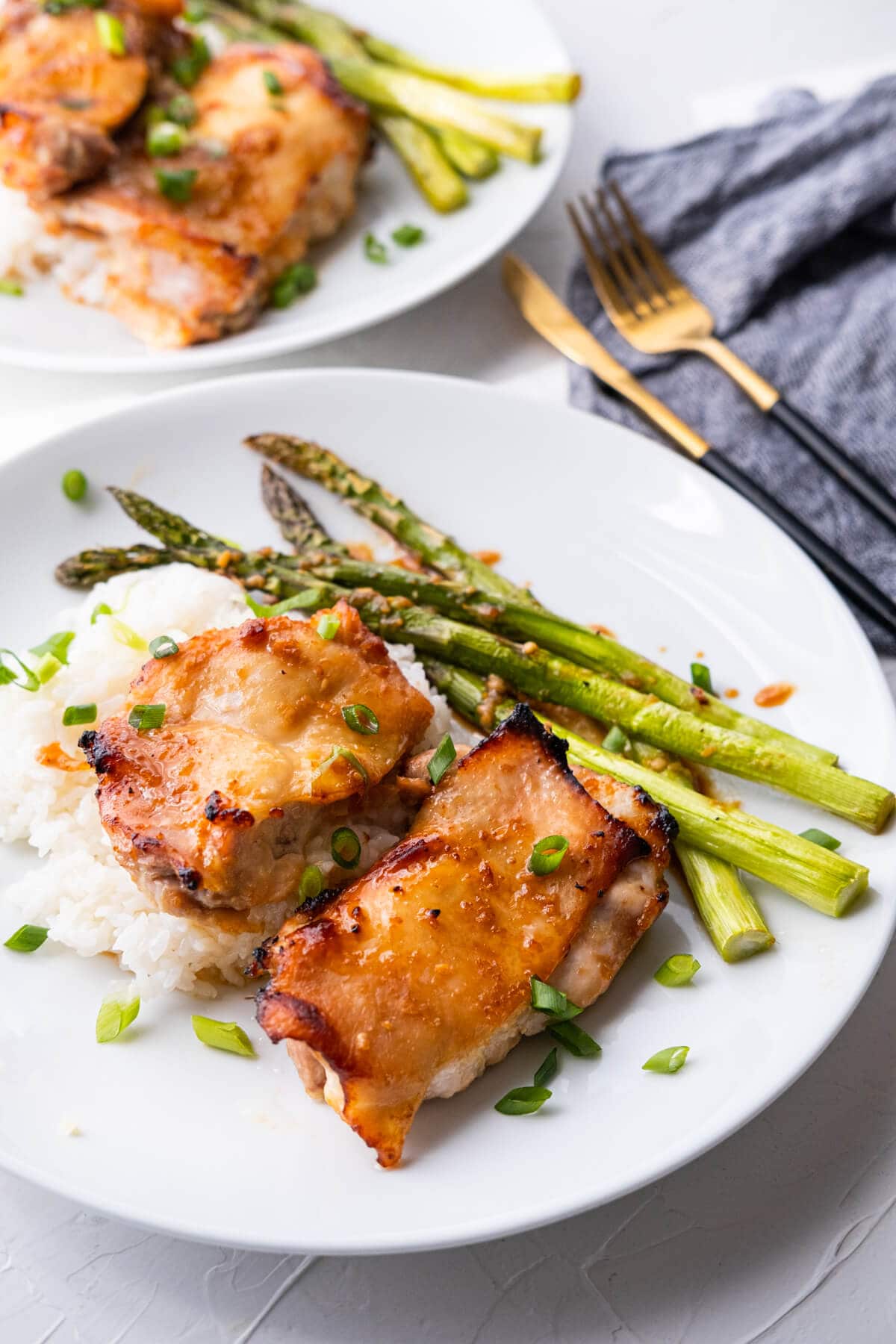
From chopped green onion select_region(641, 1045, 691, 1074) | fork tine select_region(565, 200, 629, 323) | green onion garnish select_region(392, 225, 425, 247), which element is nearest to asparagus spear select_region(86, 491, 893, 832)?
chopped green onion select_region(641, 1045, 691, 1074)

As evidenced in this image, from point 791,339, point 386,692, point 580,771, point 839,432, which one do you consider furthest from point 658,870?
point 791,339

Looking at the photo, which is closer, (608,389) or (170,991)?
(170,991)

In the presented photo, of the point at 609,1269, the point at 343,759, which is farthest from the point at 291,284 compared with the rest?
the point at 609,1269

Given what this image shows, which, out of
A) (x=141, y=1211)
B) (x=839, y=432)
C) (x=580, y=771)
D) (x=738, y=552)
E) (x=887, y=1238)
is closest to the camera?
(x=141, y=1211)

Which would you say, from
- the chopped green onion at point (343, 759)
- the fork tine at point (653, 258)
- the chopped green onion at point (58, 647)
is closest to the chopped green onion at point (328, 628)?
the chopped green onion at point (343, 759)

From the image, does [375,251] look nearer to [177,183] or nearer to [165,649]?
[177,183]

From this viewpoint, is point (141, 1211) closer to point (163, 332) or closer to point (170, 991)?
point (170, 991)

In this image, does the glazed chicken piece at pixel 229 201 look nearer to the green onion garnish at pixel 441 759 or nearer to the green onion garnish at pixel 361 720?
the green onion garnish at pixel 361 720
